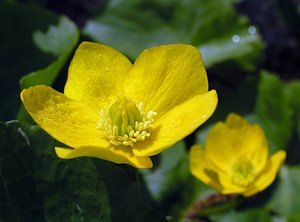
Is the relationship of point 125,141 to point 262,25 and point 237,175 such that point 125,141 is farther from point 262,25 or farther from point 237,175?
point 262,25

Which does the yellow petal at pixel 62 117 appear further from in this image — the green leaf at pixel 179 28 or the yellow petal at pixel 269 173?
A: the green leaf at pixel 179 28

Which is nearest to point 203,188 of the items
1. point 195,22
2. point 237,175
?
point 237,175

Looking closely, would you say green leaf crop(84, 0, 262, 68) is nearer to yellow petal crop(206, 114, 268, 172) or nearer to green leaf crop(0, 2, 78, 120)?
green leaf crop(0, 2, 78, 120)

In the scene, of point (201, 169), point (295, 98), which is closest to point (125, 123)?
point (201, 169)

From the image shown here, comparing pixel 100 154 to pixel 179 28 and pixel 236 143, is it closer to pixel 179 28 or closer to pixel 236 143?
pixel 236 143

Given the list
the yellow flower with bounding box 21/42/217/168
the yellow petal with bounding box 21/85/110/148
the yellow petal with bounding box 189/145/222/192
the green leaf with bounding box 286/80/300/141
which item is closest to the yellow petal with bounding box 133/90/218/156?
the yellow flower with bounding box 21/42/217/168

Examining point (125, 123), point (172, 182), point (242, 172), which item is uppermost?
point (125, 123)

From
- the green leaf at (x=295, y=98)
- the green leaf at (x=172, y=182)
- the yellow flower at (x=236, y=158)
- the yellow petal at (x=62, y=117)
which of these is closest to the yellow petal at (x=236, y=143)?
the yellow flower at (x=236, y=158)
